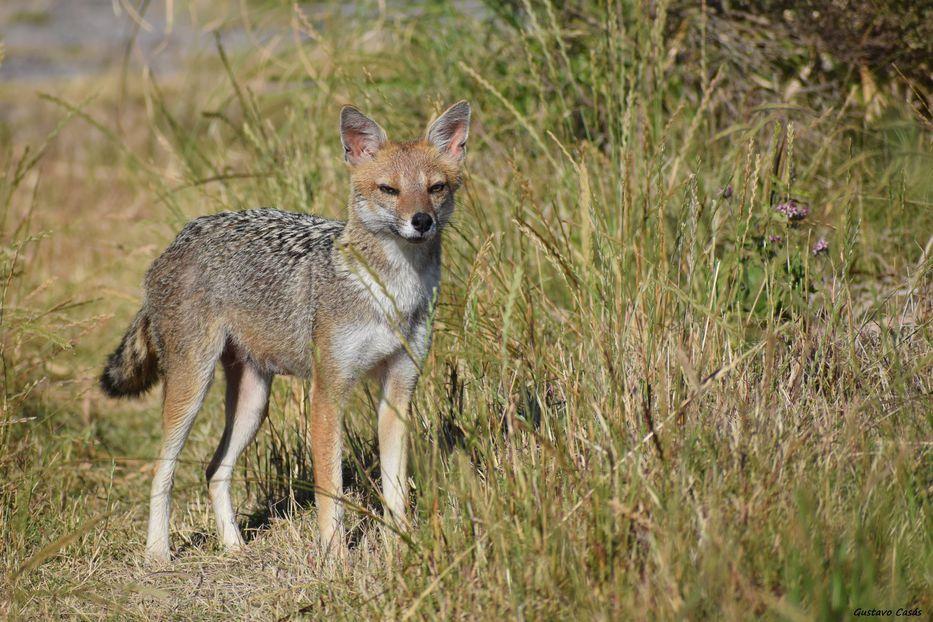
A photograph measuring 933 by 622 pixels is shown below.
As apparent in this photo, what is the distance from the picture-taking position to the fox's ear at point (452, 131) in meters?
4.72

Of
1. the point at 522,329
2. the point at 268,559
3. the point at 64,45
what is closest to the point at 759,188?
the point at 522,329

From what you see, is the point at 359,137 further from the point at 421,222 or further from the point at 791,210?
the point at 791,210

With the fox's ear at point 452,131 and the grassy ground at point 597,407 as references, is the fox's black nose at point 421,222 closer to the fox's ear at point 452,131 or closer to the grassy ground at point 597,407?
the grassy ground at point 597,407

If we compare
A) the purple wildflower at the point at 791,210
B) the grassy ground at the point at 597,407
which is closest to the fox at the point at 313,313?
the grassy ground at the point at 597,407

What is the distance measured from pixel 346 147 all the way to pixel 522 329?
1.22m

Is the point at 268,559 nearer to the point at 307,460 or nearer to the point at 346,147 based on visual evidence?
the point at 307,460

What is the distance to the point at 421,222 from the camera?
13.8 ft

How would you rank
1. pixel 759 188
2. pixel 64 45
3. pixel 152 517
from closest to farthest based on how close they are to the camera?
pixel 152 517, pixel 759 188, pixel 64 45

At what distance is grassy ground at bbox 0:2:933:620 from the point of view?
3162 millimetres

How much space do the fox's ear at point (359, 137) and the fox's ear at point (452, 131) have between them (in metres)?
0.26

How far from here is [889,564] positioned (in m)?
3.06

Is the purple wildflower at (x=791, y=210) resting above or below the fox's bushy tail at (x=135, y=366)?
above

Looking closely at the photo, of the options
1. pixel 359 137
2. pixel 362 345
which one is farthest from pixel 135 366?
pixel 359 137

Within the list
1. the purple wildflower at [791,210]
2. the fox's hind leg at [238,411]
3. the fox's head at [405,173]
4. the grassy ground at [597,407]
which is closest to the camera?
the grassy ground at [597,407]
